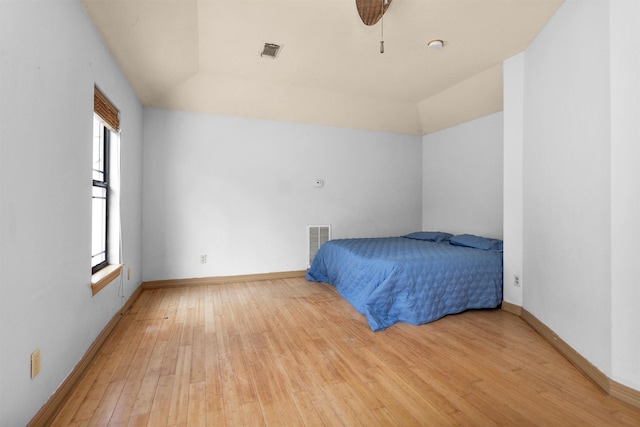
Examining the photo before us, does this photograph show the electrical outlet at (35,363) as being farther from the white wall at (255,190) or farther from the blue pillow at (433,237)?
the blue pillow at (433,237)

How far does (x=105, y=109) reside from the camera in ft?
7.84

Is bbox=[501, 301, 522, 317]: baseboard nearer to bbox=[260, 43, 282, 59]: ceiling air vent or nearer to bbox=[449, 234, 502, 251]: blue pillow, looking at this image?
bbox=[449, 234, 502, 251]: blue pillow

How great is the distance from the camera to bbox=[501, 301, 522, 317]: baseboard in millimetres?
2922

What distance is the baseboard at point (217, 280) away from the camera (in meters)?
3.88

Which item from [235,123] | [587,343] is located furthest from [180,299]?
[587,343]

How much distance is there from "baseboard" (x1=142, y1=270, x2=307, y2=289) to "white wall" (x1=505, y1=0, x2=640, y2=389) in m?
2.87

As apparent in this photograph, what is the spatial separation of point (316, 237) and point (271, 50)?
8.35ft

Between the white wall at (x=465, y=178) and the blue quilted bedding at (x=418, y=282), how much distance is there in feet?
3.37

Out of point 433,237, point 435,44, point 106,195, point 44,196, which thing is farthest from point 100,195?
point 433,237

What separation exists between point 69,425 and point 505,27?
3.85 metres

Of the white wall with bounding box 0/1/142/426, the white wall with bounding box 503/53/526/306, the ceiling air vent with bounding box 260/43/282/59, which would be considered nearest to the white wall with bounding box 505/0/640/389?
the white wall with bounding box 503/53/526/306

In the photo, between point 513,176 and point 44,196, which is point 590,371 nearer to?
point 513,176

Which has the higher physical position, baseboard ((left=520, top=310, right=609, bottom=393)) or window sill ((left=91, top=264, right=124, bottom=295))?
window sill ((left=91, top=264, right=124, bottom=295))

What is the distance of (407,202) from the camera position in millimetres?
5219
